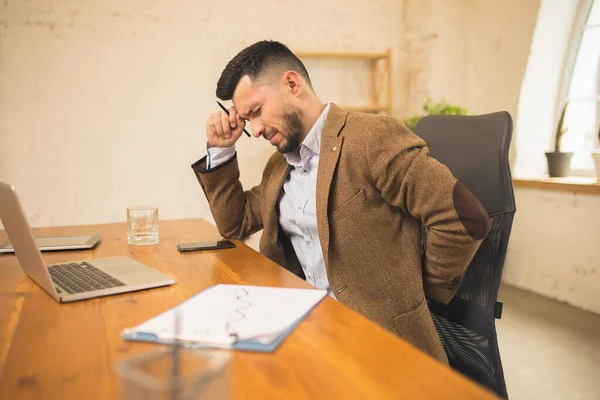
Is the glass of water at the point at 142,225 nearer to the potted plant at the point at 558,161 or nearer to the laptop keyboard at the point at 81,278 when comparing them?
the laptop keyboard at the point at 81,278

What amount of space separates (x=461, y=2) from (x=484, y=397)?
12.0 ft

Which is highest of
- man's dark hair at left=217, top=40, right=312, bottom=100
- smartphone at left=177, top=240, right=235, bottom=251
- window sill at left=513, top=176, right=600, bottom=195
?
man's dark hair at left=217, top=40, right=312, bottom=100

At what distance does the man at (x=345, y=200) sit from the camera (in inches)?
48.2

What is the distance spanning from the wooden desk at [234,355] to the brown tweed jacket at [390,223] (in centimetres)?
30

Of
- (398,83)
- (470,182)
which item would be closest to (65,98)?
(398,83)

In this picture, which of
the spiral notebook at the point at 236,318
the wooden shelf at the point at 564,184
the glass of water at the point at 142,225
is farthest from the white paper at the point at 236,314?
the wooden shelf at the point at 564,184

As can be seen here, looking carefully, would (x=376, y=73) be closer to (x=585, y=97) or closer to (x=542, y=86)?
(x=542, y=86)

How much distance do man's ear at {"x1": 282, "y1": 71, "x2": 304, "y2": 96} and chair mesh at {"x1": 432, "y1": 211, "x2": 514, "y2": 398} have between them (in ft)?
2.17

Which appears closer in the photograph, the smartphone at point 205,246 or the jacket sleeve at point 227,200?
the smartphone at point 205,246

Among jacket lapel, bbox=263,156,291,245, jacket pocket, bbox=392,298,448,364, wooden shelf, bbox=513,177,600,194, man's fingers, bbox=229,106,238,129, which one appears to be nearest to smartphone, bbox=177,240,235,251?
jacket lapel, bbox=263,156,291,245

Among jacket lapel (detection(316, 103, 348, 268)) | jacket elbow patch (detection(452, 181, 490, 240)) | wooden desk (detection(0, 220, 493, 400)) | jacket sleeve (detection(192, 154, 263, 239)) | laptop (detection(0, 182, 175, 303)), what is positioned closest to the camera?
wooden desk (detection(0, 220, 493, 400))

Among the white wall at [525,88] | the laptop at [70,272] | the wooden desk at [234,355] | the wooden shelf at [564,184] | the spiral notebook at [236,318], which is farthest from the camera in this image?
the white wall at [525,88]

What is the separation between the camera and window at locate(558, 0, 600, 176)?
3223 mm

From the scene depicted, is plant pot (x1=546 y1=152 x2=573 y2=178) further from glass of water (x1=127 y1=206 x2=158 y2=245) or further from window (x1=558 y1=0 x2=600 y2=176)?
glass of water (x1=127 y1=206 x2=158 y2=245)
